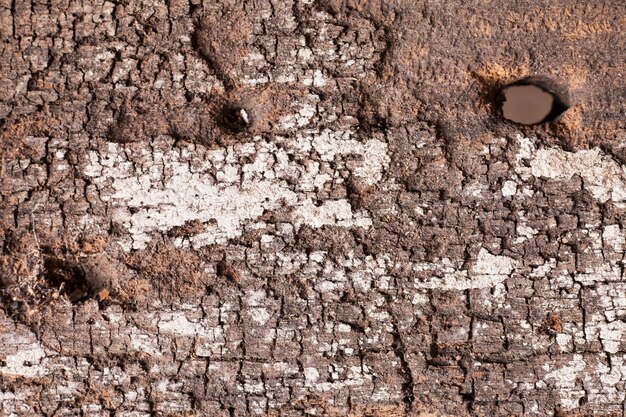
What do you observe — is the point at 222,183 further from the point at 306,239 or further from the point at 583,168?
the point at 583,168

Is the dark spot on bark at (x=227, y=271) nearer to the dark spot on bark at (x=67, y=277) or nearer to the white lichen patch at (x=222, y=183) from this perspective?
A: the white lichen patch at (x=222, y=183)

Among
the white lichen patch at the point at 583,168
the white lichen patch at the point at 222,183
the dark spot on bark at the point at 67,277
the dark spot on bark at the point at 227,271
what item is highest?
the white lichen patch at the point at 583,168

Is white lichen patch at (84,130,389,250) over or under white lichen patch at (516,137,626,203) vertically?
under

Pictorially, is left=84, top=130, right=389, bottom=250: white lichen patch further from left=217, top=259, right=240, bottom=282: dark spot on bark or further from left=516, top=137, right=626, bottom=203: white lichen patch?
left=516, top=137, right=626, bottom=203: white lichen patch

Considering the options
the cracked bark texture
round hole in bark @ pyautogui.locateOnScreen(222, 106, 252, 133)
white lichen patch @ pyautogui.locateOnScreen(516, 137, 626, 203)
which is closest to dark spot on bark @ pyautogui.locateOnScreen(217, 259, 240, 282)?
the cracked bark texture

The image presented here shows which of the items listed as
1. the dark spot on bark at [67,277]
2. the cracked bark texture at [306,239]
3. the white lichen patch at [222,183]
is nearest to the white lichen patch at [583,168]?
the cracked bark texture at [306,239]

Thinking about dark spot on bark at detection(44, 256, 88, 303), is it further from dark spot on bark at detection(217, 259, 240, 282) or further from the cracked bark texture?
dark spot on bark at detection(217, 259, 240, 282)

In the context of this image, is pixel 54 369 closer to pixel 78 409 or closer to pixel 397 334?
pixel 78 409

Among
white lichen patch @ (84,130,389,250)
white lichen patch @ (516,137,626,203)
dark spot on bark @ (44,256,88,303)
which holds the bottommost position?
dark spot on bark @ (44,256,88,303)

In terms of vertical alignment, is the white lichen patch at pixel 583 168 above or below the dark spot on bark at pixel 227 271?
above
